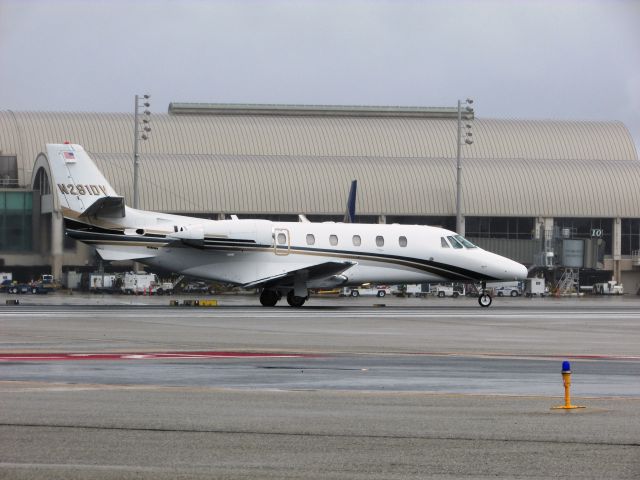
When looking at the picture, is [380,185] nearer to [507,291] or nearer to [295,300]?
[507,291]

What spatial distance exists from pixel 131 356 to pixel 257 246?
21975mm

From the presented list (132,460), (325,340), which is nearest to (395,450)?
(132,460)

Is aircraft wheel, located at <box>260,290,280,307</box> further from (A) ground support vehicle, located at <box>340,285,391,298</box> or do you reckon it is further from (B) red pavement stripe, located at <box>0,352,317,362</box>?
(B) red pavement stripe, located at <box>0,352,317,362</box>

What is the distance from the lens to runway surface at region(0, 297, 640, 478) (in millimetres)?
10977

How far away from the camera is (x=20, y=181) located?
82250 mm

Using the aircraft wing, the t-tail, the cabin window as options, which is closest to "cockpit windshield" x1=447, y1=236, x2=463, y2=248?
the cabin window

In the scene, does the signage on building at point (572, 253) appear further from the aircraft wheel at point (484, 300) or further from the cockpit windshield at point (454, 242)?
the cockpit windshield at point (454, 242)

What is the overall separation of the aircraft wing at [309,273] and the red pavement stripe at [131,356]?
66.5 feet

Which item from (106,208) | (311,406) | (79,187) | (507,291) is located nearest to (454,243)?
(106,208)

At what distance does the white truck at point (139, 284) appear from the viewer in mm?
65312

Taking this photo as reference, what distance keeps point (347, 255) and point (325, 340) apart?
17.9 metres

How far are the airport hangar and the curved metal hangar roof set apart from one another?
0.33 feet

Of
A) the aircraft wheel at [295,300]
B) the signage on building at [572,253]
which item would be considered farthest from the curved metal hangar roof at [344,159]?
the aircraft wheel at [295,300]

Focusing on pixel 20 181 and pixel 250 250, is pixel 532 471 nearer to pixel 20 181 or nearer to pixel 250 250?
pixel 250 250
